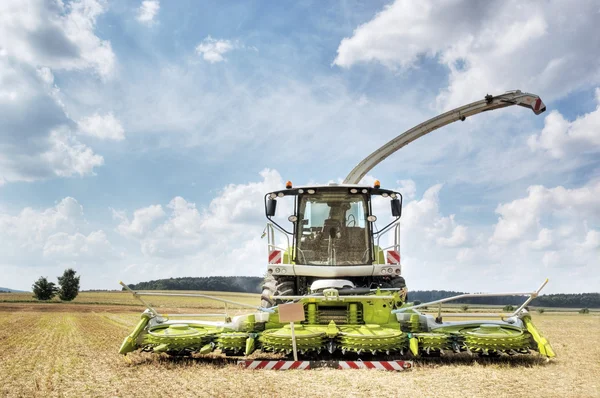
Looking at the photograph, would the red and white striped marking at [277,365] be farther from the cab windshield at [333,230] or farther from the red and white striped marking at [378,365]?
the cab windshield at [333,230]

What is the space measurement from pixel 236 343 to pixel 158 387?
1855mm

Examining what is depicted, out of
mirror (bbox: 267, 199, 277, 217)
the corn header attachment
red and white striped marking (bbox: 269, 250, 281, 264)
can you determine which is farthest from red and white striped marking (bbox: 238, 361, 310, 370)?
mirror (bbox: 267, 199, 277, 217)

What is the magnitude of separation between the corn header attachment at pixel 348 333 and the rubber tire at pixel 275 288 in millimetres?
702

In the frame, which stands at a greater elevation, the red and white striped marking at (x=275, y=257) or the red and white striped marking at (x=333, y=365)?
the red and white striped marking at (x=275, y=257)

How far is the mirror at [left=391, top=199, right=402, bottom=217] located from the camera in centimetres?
909

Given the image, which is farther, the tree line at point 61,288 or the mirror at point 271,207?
the tree line at point 61,288

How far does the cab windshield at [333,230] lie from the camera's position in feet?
A: 29.6

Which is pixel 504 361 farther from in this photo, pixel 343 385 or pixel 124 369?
pixel 124 369

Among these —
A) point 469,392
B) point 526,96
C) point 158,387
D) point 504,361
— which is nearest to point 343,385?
point 469,392

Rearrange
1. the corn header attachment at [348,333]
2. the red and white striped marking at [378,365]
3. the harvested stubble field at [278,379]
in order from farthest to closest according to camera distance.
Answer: the corn header attachment at [348,333]
the red and white striped marking at [378,365]
the harvested stubble field at [278,379]

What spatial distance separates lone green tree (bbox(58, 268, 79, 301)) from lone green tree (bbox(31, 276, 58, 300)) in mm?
1423

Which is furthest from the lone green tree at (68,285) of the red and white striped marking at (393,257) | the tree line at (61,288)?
the red and white striped marking at (393,257)

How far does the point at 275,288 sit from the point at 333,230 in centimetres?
151

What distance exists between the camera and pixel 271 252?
9.08 metres
